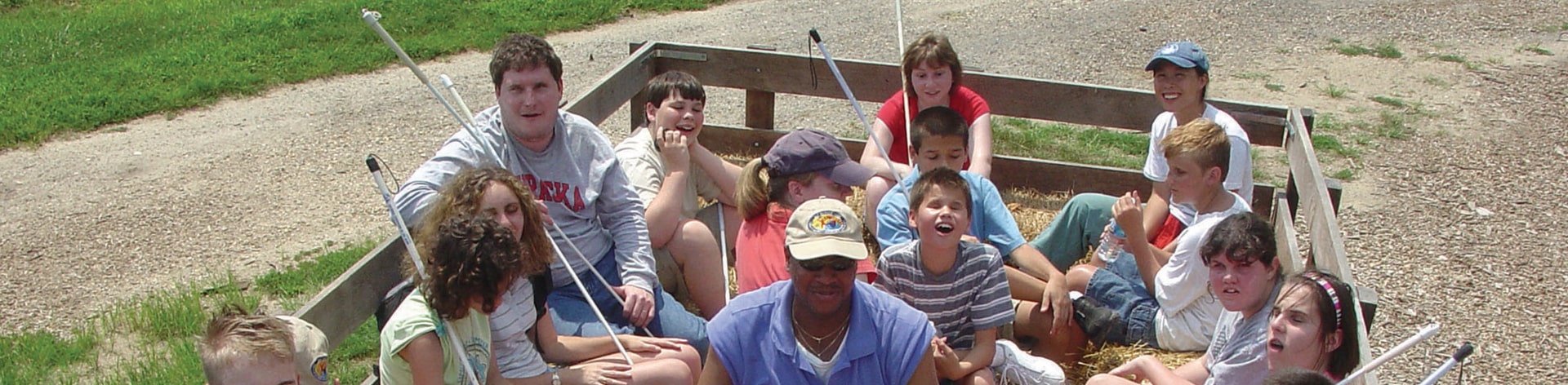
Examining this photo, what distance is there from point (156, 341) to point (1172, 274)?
14.3ft

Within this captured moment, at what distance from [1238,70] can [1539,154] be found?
2.58m

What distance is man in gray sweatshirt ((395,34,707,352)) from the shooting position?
4.59m

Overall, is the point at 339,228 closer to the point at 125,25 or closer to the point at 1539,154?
the point at 125,25

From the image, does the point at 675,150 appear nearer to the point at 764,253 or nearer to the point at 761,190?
the point at 761,190

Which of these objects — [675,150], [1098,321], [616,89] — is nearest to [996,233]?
[1098,321]

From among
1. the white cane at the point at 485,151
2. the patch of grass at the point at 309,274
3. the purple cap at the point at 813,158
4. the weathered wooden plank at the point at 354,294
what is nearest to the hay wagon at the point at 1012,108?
the purple cap at the point at 813,158

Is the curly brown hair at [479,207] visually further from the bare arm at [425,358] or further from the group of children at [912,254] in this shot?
the bare arm at [425,358]

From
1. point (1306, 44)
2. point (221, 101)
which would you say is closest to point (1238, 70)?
point (1306, 44)

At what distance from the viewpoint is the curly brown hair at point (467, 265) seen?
11.8ft

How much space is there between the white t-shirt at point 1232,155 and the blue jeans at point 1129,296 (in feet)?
1.06

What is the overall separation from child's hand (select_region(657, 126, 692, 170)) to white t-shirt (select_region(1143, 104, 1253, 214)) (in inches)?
72.5

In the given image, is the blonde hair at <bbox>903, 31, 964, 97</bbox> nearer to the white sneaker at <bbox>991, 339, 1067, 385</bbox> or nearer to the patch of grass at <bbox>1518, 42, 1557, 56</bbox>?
the white sneaker at <bbox>991, 339, 1067, 385</bbox>

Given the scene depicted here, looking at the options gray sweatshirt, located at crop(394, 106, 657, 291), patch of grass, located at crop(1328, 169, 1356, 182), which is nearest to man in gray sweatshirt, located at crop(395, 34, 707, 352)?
gray sweatshirt, located at crop(394, 106, 657, 291)

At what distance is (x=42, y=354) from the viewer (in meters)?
5.88
